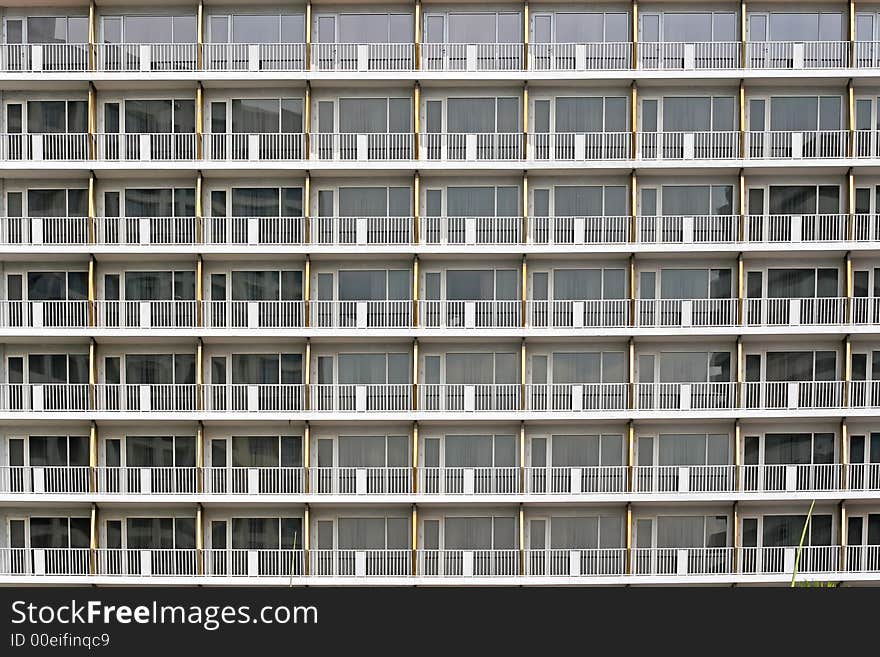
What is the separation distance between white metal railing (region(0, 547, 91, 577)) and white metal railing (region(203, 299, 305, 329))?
6.40 metres

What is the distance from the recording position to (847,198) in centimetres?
1841

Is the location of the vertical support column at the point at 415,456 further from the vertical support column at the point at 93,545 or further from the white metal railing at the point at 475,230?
the vertical support column at the point at 93,545

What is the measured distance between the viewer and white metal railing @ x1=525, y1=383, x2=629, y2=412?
18484 mm

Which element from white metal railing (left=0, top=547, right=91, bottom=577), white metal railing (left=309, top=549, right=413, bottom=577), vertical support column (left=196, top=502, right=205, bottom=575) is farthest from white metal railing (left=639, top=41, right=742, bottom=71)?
white metal railing (left=0, top=547, right=91, bottom=577)

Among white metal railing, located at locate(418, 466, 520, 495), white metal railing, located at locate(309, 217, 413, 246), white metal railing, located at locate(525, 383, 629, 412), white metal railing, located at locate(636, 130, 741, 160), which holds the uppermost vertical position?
white metal railing, located at locate(636, 130, 741, 160)

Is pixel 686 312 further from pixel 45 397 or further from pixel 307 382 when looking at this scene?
pixel 45 397

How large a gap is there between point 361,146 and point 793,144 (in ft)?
33.3

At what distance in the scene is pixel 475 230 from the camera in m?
18.3

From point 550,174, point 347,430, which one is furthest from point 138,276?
point 550,174

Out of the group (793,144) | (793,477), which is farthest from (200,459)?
(793,144)

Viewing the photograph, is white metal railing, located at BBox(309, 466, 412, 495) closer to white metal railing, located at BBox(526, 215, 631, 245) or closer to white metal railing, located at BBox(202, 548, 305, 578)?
white metal railing, located at BBox(202, 548, 305, 578)

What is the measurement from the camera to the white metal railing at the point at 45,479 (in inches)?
731

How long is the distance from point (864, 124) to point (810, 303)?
451 centimetres

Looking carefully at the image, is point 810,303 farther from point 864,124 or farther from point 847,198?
point 864,124
